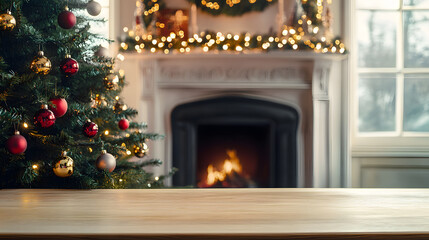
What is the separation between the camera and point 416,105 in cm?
308

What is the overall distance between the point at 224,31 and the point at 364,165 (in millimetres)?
1352

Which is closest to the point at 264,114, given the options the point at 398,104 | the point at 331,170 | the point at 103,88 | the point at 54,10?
the point at 331,170

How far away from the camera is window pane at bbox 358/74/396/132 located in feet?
10.1

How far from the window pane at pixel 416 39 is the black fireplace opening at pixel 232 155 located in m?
1.19

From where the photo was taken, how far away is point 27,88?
1227 millimetres

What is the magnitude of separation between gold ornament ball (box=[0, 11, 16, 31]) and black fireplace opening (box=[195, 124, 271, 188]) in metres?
1.98

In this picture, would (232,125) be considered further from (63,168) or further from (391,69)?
(63,168)

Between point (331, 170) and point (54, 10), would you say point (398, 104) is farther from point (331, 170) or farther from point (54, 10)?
point (54, 10)

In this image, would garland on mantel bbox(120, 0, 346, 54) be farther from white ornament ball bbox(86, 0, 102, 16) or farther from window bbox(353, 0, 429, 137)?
white ornament ball bbox(86, 0, 102, 16)

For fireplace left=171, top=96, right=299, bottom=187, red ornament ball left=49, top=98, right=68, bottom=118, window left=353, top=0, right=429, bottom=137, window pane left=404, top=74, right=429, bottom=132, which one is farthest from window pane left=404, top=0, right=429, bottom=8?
red ornament ball left=49, top=98, right=68, bottom=118

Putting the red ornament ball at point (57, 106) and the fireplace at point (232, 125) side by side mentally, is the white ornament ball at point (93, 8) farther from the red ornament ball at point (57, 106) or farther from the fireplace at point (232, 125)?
the fireplace at point (232, 125)

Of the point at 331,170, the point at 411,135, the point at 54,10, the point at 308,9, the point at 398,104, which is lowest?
the point at 331,170

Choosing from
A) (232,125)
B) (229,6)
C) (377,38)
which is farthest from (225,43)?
(377,38)

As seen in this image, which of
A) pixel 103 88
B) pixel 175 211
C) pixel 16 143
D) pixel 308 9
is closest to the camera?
pixel 175 211
